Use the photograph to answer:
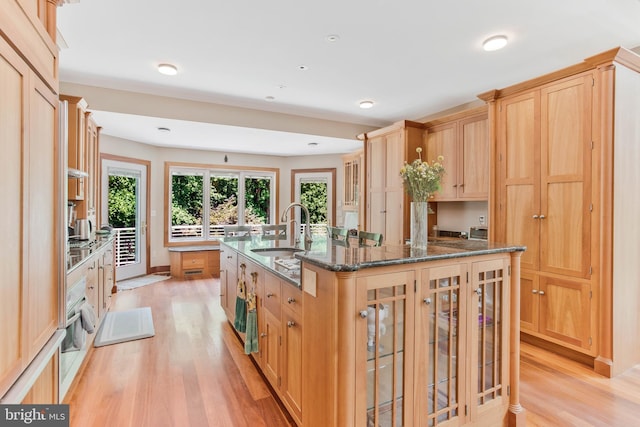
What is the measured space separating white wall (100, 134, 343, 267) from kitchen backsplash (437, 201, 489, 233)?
8.92 ft

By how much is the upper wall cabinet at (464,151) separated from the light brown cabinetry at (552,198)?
41 centimetres

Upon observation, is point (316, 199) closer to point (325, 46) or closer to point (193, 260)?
point (193, 260)

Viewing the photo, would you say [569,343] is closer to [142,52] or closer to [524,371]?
[524,371]

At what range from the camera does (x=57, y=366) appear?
1413mm

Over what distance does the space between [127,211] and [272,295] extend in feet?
15.8

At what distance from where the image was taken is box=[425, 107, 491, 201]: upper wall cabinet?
3547 millimetres

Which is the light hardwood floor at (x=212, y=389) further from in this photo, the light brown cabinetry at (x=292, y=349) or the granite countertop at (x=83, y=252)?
the granite countertop at (x=83, y=252)

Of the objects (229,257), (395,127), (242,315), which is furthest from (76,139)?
(395,127)

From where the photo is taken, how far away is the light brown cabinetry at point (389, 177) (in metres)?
4.23

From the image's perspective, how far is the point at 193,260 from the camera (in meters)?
5.88

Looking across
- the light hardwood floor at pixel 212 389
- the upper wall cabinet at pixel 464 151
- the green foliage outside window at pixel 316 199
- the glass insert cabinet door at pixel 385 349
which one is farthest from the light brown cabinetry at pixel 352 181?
the glass insert cabinet door at pixel 385 349

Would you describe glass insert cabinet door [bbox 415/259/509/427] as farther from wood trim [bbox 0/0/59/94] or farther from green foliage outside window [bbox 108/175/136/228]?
green foliage outside window [bbox 108/175/136/228]

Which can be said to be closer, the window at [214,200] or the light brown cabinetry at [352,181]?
the light brown cabinetry at [352,181]

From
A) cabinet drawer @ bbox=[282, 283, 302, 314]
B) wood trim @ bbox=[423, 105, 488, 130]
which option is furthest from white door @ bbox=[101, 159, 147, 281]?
wood trim @ bbox=[423, 105, 488, 130]
